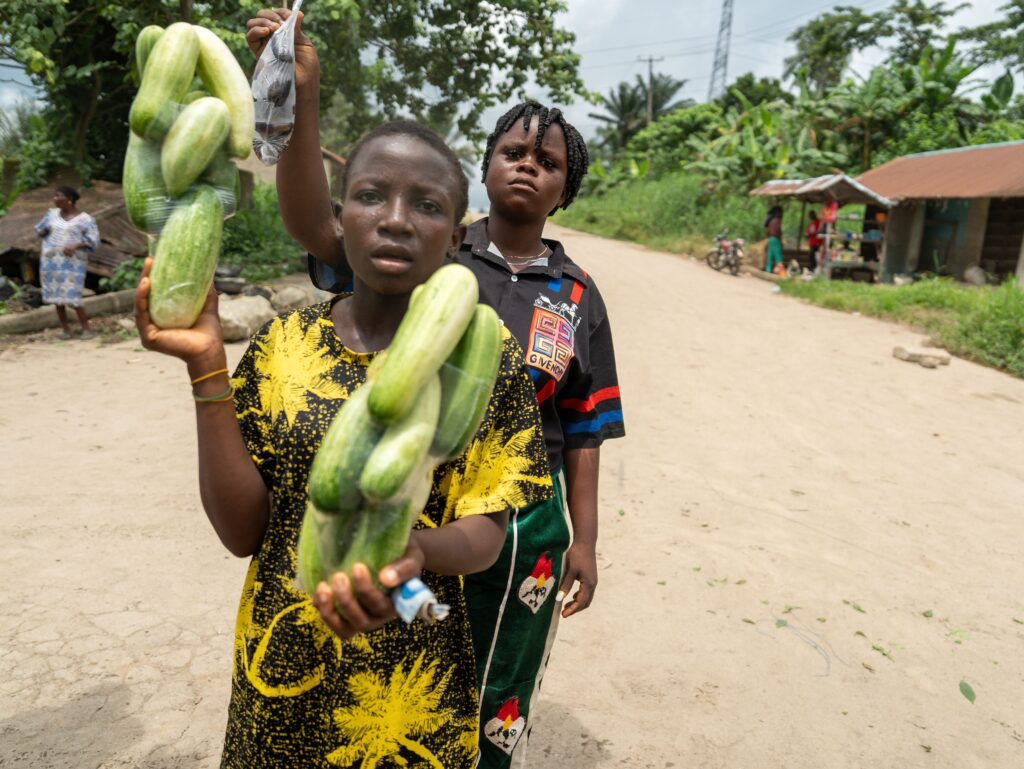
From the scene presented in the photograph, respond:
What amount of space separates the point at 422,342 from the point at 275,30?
0.75 metres

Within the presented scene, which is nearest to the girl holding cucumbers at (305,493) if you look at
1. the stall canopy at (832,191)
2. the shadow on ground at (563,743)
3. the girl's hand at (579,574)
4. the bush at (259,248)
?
the girl's hand at (579,574)

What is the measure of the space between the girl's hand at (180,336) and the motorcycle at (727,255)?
17656 millimetres

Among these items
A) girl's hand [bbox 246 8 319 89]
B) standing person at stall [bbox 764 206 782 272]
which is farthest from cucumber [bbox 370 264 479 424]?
standing person at stall [bbox 764 206 782 272]

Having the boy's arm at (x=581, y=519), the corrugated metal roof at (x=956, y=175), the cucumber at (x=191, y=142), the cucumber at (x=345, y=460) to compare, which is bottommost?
the boy's arm at (x=581, y=519)

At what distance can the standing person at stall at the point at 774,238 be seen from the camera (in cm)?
1748

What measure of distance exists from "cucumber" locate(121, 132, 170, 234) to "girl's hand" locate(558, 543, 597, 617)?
125 cm

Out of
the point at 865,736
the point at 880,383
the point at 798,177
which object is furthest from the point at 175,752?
the point at 798,177

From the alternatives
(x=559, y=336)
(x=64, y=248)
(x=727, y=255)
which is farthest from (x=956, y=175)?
Answer: (x=559, y=336)

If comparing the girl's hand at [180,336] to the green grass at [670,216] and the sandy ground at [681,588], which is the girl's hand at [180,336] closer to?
the sandy ground at [681,588]

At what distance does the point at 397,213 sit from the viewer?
116 centimetres

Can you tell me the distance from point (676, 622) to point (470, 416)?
3051 millimetres

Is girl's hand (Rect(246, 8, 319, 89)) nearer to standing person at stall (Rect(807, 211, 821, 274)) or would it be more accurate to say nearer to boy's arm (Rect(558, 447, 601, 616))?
boy's arm (Rect(558, 447, 601, 616))

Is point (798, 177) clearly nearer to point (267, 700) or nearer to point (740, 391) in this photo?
point (740, 391)

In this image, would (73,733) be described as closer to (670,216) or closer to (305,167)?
(305,167)
